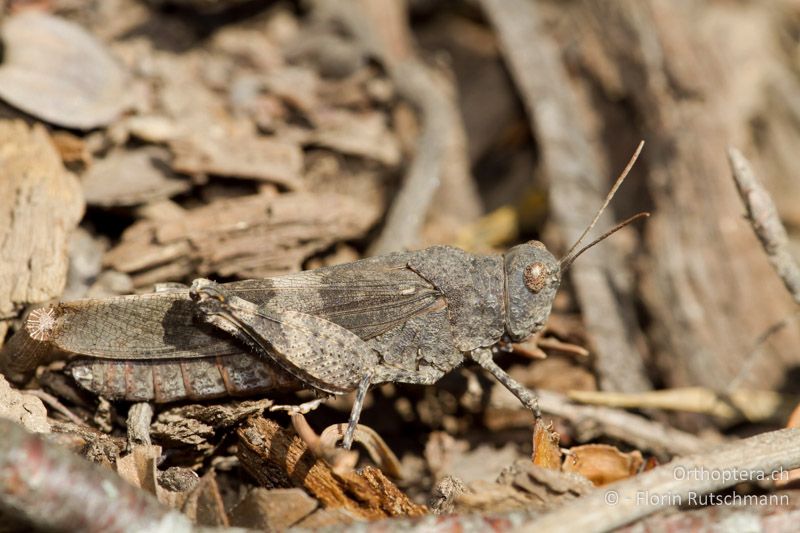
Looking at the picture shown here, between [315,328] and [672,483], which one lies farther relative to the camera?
[315,328]

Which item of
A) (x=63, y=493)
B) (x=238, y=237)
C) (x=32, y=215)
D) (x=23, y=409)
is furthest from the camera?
(x=238, y=237)

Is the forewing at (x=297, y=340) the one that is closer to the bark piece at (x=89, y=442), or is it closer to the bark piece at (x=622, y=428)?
the bark piece at (x=89, y=442)

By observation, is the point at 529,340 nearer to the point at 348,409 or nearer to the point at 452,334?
the point at 452,334

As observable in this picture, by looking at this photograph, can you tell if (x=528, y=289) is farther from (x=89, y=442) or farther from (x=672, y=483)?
(x=89, y=442)

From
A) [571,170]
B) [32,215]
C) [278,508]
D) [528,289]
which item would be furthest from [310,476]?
[571,170]

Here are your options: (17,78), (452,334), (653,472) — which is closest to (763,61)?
(452,334)

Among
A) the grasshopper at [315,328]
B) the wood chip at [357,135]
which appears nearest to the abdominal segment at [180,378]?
the grasshopper at [315,328]
